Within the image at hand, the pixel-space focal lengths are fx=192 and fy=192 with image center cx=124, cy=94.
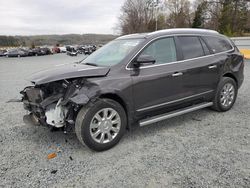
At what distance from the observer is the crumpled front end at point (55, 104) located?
2779mm

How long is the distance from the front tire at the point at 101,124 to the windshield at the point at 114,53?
76 centimetres

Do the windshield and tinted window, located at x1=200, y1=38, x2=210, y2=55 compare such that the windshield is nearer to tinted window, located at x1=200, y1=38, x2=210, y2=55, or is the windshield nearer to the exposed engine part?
the exposed engine part

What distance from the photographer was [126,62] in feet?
9.95

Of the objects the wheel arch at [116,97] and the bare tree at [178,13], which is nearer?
the wheel arch at [116,97]

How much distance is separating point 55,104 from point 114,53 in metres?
1.37

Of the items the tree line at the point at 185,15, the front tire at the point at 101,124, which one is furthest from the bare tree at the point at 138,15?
the front tire at the point at 101,124

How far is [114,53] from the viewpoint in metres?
3.52

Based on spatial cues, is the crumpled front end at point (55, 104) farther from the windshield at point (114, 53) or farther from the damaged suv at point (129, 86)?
the windshield at point (114, 53)

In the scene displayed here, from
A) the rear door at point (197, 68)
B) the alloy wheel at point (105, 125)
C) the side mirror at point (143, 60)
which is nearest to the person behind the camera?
the alloy wheel at point (105, 125)

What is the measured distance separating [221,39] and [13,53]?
36273mm

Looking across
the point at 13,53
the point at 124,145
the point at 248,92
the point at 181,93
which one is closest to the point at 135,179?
the point at 124,145

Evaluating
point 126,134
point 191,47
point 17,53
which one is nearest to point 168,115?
point 126,134

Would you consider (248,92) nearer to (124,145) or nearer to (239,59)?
(239,59)

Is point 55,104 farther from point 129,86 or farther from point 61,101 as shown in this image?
point 129,86
